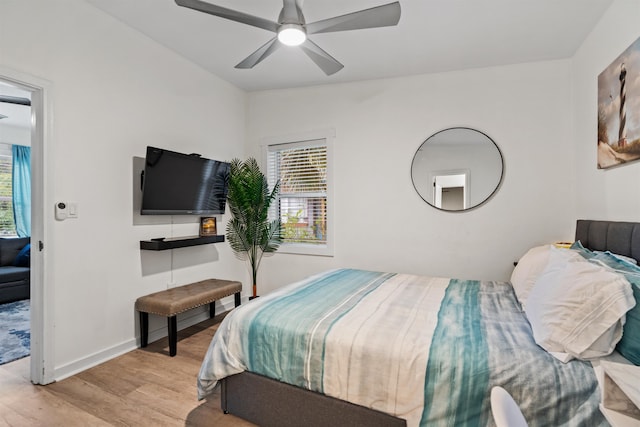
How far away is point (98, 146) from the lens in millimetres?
2549

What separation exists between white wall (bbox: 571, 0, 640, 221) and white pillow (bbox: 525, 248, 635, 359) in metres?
0.93

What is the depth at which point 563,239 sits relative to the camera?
2990 millimetres

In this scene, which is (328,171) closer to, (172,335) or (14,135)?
(172,335)

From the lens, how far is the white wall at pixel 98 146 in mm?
2256

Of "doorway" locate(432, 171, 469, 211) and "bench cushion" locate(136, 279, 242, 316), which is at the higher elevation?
"doorway" locate(432, 171, 469, 211)

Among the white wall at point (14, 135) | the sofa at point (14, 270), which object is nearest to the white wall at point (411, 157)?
the sofa at point (14, 270)

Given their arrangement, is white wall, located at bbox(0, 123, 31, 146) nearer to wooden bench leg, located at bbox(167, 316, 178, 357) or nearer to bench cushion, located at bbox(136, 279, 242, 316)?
bench cushion, located at bbox(136, 279, 242, 316)

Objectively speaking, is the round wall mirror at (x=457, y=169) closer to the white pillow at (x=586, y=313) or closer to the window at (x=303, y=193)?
the window at (x=303, y=193)

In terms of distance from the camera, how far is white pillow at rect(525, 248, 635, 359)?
1.29 meters

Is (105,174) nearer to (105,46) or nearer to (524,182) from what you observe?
(105,46)

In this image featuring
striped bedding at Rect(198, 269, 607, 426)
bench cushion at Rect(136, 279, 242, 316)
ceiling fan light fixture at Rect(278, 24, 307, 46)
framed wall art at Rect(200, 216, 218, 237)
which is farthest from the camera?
framed wall art at Rect(200, 216, 218, 237)

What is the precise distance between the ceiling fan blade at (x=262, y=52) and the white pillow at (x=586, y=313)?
7.29 feet

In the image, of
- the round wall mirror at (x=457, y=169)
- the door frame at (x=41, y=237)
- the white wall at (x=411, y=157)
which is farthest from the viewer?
the round wall mirror at (x=457, y=169)

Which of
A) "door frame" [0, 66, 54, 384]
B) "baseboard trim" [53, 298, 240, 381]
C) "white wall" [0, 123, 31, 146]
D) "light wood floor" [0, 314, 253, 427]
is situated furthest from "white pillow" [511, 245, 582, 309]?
"white wall" [0, 123, 31, 146]
